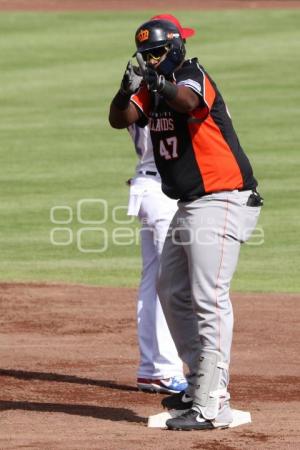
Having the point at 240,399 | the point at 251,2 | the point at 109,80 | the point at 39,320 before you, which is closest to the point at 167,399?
the point at 240,399

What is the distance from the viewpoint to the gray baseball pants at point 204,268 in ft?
20.9

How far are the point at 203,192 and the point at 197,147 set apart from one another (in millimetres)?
248

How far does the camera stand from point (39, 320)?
976cm

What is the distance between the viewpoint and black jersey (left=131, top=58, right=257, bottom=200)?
251 inches

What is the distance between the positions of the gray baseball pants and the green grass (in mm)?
4600

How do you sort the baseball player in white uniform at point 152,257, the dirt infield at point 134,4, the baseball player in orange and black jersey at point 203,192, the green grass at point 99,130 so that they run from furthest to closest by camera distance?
the dirt infield at point 134,4
the green grass at point 99,130
the baseball player in white uniform at point 152,257
the baseball player in orange and black jersey at point 203,192

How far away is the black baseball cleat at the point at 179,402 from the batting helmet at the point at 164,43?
182 centimetres

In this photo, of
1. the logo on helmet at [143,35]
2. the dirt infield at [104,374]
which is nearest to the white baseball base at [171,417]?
the dirt infield at [104,374]

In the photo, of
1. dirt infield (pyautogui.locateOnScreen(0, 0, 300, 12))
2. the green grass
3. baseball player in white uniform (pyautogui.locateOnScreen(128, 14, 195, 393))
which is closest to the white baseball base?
baseball player in white uniform (pyautogui.locateOnScreen(128, 14, 195, 393))

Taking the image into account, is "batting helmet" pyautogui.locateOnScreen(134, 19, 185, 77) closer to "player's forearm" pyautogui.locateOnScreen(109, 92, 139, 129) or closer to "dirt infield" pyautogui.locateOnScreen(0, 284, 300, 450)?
"player's forearm" pyautogui.locateOnScreen(109, 92, 139, 129)

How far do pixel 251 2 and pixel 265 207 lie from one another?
2323 cm

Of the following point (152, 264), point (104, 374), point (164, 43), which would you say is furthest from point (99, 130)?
point (164, 43)

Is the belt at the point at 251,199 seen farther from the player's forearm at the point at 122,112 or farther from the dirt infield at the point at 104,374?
the dirt infield at the point at 104,374

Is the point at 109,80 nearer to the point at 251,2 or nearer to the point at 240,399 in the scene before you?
the point at 251,2
